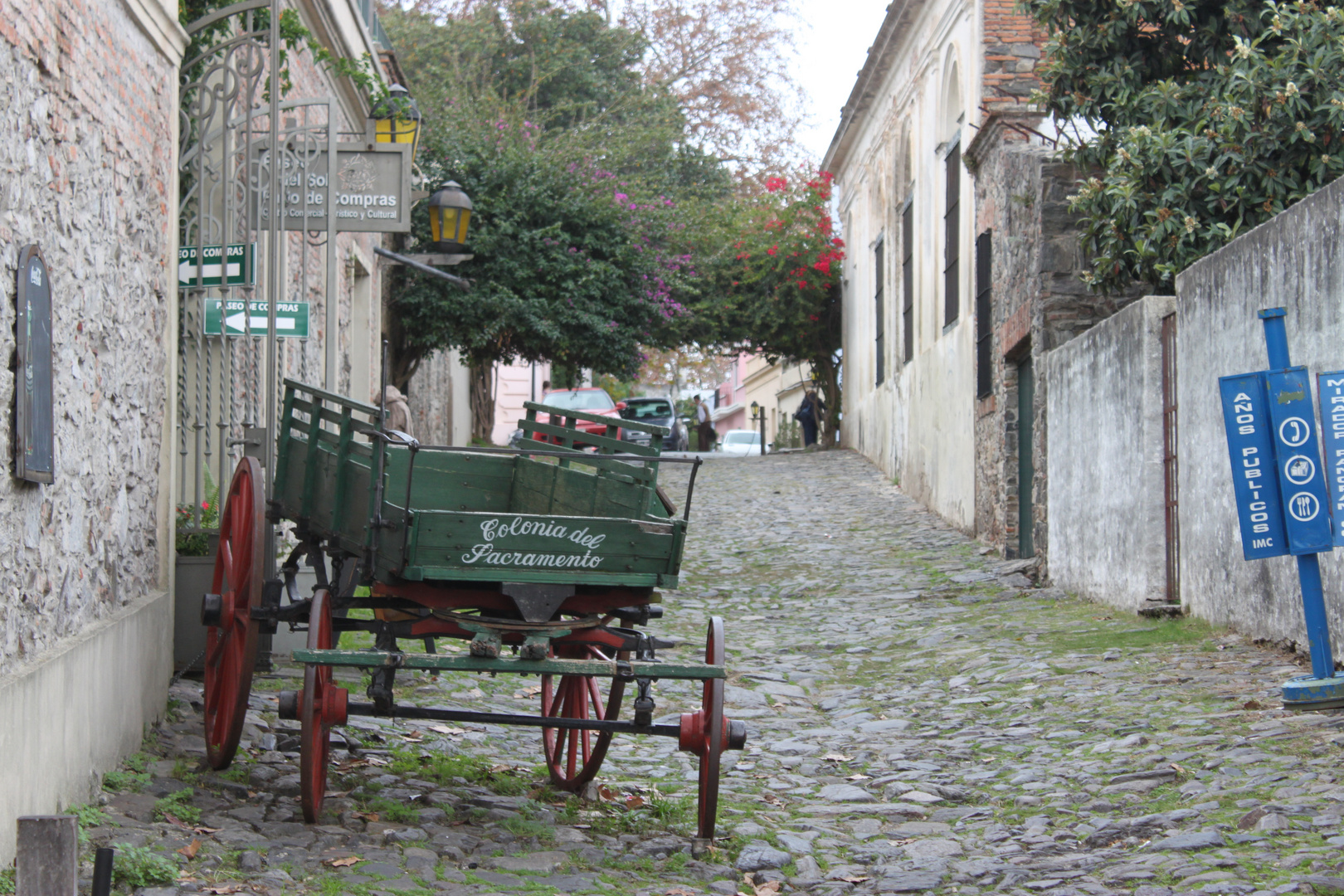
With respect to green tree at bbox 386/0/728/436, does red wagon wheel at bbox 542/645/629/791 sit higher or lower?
lower

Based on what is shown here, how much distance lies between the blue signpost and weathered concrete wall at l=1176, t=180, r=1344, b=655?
2.93 feet

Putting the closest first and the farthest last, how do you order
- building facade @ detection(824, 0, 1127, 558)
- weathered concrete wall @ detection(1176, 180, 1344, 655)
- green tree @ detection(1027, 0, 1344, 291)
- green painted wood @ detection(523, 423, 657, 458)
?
green painted wood @ detection(523, 423, 657, 458), weathered concrete wall @ detection(1176, 180, 1344, 655), green tree @ detection(1027, 0, 1344, 291), building facade @ detection(824, 0, 1127, 558)

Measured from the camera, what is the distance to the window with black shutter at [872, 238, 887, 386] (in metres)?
21.5

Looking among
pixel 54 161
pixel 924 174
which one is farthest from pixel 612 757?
pixel 924 174

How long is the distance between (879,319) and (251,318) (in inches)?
595

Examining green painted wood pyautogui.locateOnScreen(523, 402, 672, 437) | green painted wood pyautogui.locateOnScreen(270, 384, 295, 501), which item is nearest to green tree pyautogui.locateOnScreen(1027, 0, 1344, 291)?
green painted wood pyautogui.locateOnScreen(523, 402, 672, 437)

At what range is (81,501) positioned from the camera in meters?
5.18

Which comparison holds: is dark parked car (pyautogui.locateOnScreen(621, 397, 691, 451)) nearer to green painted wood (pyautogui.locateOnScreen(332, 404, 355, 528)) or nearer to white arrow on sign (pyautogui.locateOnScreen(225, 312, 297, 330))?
white arrow on sign (pyautogui.locateOnScreen(225, 312, 297, 330))

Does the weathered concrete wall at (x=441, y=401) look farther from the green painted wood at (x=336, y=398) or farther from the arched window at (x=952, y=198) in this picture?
the green painted wood at (x=336, y=398)

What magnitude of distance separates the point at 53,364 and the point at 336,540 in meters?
1.24

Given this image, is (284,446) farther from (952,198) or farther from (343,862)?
(952,198)

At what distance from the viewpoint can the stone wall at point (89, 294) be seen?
4.41m

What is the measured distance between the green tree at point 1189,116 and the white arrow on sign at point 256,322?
5763mm

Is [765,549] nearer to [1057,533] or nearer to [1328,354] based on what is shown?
[1057,533]
